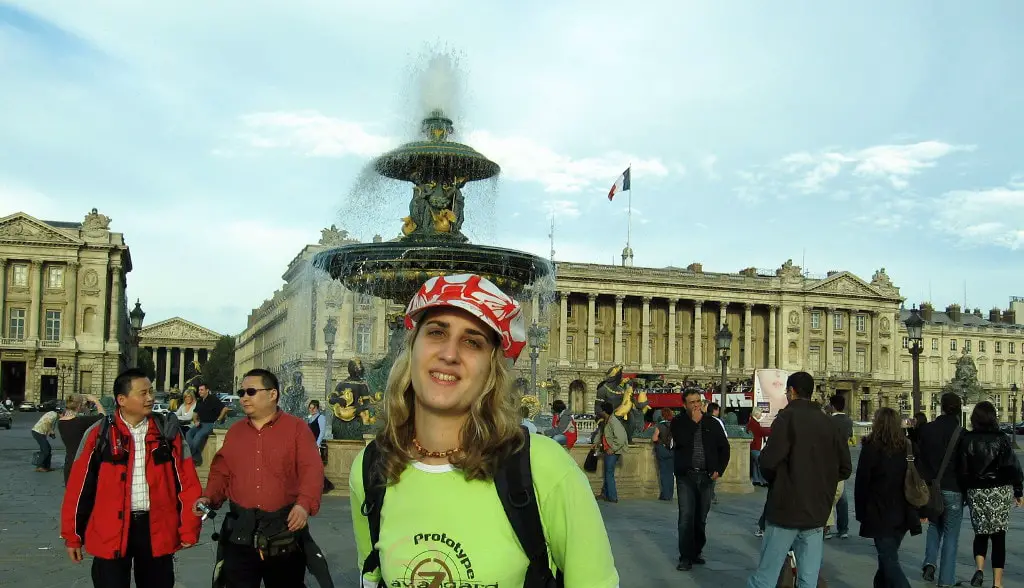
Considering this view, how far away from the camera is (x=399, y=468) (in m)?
2.68

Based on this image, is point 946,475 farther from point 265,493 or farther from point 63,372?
point 63,372

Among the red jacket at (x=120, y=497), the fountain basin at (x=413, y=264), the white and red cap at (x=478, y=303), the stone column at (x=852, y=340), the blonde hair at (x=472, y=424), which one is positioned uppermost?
the stone column at (x=852, y=340)

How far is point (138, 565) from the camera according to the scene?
5.48 metres

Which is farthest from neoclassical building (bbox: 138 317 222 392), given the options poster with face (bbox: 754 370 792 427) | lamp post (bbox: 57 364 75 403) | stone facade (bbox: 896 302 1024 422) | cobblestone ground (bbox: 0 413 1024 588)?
cobblestone ground (bbox: 0 413 1024 588)

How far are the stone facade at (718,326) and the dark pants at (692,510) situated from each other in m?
79.6

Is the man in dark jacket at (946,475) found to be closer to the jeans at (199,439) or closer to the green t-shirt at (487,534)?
the green t-shirt at (487,534)

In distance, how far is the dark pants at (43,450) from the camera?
19.4m

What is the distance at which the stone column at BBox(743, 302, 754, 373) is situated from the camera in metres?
96.6

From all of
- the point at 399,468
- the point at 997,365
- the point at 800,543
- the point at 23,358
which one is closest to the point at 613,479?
the point at 800,543

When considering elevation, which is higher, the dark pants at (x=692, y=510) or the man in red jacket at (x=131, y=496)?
the man in red jacket at (x=131, y=496)

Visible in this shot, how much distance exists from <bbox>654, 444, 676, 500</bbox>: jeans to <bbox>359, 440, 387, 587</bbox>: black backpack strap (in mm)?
13062

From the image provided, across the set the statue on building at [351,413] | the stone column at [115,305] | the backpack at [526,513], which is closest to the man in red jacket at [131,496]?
the backpack at [526,513]

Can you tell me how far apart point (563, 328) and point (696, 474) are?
8119 centimetres

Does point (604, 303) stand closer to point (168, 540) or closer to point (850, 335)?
point (850, 335)
